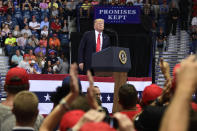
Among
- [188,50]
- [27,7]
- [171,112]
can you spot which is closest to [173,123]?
[171,112]

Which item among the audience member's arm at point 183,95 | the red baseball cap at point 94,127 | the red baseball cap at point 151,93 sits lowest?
the red baseball cap at point 151,93

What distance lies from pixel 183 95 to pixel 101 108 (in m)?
0.87

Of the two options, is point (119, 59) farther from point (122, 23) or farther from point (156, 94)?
point (122, 23)

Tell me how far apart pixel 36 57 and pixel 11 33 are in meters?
2.08

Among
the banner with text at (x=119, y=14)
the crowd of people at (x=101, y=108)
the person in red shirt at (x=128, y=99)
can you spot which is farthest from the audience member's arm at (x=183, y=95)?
the banner with text at (x=119, y=14)

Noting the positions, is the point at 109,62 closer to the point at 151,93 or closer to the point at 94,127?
the point at 151,93

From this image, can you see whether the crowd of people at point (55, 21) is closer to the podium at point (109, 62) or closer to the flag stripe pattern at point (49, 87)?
the podium at point (109, 62)

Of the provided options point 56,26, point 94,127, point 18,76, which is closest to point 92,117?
point 94,127

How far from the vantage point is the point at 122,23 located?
15.7m

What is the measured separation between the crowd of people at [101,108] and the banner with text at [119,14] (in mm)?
12135

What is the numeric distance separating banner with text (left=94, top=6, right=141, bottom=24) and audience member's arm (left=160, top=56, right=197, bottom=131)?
1391cm

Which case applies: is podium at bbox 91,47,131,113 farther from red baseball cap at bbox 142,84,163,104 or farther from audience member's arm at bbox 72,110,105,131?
audience member's arm at bbox 72,110,105,131

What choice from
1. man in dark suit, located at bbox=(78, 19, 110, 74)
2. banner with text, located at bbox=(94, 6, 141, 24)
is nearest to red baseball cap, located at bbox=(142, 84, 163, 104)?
man in dark suit, located at bbox=(78, 19, 110, 74)

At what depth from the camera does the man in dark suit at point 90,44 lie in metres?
7.23
